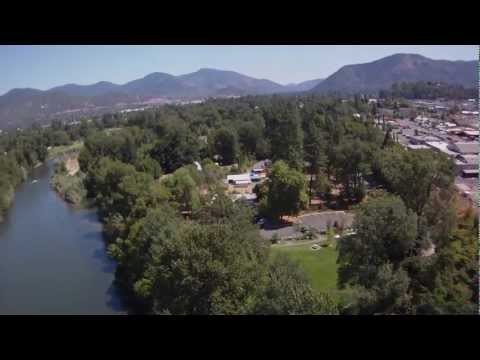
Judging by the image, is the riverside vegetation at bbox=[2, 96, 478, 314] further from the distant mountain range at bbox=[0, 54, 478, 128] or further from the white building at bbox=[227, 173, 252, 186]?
the distant mountain range at bbox=[0, 54, 478, 128]

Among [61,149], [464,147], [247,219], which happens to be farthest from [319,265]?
[61,149]

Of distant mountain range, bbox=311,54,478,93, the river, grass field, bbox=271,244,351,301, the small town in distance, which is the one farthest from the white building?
distant mountain range, bbox=311,54,478,93

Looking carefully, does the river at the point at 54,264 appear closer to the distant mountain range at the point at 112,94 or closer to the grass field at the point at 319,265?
the grass field at the point at 319,265

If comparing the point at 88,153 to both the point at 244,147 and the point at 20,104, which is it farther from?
the point at 20,104

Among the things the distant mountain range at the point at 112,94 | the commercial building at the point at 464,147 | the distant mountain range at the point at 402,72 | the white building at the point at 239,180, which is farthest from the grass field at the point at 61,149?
the distant mountain range at the point at 402,72

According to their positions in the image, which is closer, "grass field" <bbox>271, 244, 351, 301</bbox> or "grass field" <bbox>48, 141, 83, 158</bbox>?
"grass field" <bbox>271, 244, 351, 301</bbox>
